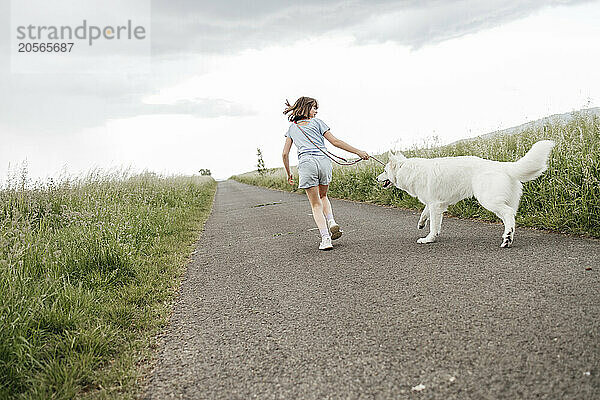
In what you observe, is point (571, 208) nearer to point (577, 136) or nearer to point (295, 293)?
point (577, 136)

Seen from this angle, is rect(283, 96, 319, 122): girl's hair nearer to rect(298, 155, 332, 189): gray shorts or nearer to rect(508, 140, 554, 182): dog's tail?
rect(298, 155, 332, 189): gray shorts

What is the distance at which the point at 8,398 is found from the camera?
94.2 inches

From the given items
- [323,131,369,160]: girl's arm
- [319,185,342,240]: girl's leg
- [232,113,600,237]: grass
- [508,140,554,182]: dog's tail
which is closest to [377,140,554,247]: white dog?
[508,140,554,182]: dog's tail

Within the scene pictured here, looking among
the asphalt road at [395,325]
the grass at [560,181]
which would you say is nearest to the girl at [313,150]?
the asphalt road at [395,325]

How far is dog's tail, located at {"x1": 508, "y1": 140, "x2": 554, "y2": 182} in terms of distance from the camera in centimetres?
520

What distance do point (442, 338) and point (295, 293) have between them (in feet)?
5.35

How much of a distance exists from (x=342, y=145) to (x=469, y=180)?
181 cm

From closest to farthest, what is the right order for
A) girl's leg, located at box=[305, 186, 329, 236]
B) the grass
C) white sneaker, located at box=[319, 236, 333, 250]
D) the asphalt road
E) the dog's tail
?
the asphalt road < the dog's tail < the grass < white sneaker, located at box=[319, 236, 333, 250] < girl's leg, located at box=[305, 186, 329, 236]

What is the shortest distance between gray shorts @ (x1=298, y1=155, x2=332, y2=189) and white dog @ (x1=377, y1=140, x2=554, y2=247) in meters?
1.22

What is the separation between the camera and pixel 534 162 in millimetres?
5230

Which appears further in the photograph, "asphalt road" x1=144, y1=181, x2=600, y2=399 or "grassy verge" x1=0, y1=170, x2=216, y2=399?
"grassy verge" x1=0, y1=170, x2=216, y2=399

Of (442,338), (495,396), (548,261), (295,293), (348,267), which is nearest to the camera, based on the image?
(495,396)

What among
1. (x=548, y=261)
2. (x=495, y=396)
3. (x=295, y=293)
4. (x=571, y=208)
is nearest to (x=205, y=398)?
(x=495, y=396)

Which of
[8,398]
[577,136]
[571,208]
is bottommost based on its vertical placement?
[8,398]
